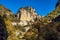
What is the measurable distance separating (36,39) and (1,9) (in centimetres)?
3280

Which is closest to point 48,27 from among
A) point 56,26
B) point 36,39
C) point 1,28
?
point 56,26

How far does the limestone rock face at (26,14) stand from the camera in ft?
590

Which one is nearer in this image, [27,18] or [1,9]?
[1,9]

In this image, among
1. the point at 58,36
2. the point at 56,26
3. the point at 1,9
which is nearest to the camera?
the point at 58,36

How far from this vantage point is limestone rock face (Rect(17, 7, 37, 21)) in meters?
180

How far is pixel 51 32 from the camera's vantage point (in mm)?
67062

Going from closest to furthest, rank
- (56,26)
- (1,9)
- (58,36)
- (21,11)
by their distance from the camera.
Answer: (58,36)
(56,26)
(1,9)
(21,11)

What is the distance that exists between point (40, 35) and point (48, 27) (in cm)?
572

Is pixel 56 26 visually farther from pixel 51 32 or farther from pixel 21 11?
pixel 21 11

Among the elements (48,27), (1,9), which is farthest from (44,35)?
(1,9)

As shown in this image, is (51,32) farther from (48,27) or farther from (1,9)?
(1,9)

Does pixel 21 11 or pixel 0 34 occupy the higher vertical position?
pixel 21 11

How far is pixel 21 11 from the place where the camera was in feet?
592

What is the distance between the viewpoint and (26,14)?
18612 centimetres
